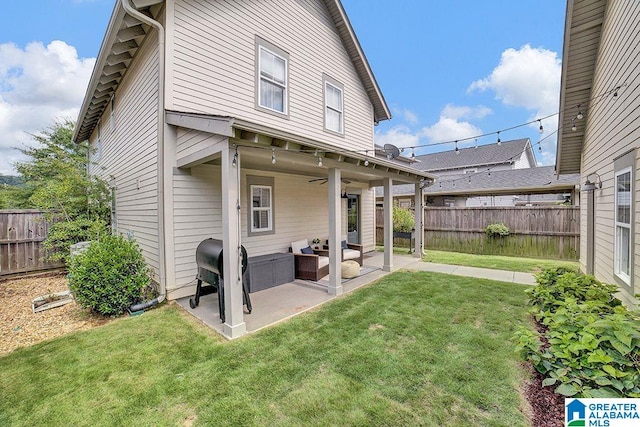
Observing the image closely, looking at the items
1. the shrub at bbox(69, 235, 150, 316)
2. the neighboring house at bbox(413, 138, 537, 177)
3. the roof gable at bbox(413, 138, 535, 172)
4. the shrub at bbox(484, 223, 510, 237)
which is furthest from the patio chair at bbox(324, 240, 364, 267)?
the roof gable at bbox(413, 138, 535, 172)

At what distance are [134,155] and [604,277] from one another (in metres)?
10.4

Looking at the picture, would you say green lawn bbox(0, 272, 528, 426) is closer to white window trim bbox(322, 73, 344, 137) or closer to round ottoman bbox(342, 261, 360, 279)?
round ottoman bbox(342, 261, 360, 279)

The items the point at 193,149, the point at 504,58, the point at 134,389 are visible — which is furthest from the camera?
the point at 504,58

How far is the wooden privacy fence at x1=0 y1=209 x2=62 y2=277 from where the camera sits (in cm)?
807

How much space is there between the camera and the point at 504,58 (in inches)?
596

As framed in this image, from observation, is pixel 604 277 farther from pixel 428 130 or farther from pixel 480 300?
pixel 428 130

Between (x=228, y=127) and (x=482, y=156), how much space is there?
2596 centimetres

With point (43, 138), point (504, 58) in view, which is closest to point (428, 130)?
point (504, 58)

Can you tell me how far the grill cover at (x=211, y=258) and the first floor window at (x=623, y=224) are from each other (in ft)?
18.2

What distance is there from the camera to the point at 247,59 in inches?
259

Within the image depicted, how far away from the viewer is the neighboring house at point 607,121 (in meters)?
3.62

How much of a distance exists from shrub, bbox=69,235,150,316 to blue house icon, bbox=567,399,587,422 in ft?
19.6

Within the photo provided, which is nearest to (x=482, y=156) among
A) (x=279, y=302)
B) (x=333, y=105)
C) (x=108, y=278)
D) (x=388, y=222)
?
(x=333, y=105)

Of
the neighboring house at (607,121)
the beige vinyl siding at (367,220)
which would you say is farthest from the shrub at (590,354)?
the beige vinyl siding at (367,220)
